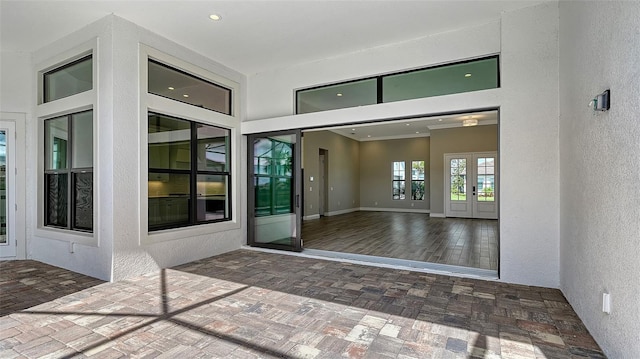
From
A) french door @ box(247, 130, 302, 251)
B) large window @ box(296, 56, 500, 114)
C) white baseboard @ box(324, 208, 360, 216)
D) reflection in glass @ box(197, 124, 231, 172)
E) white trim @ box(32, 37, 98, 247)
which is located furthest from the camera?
white baseboard @ box(324, 208, 360, 216)

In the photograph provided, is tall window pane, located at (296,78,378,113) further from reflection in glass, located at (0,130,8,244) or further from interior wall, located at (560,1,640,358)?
reflection in glass, located at (0,130,8,244)

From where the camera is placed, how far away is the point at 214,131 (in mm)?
5488

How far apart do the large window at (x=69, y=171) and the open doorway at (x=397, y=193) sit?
3546 millimetres

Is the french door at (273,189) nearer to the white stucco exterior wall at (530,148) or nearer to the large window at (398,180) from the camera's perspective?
the white stucco exterior wall at (530,148)

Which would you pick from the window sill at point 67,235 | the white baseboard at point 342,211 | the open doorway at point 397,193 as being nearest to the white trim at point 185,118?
the window sill at point 67,235

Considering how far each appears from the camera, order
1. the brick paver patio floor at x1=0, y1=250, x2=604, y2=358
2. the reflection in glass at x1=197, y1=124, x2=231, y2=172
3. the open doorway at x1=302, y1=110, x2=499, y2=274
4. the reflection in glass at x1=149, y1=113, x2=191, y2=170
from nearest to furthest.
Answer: the brick paver patio floor at x1=0, y1=250, x2=604, y2=358
the reflection in glass at x1=149, y1=113, x2=191, y2=170
the reflection in glass at x1=197, y1=124, x2=231, y2=172
the open doorway at x1=302, y1=110, x2=499, y2=274

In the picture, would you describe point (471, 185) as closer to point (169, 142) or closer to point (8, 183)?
point (169, 142)

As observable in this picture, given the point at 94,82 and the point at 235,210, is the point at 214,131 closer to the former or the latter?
the point at 235,210

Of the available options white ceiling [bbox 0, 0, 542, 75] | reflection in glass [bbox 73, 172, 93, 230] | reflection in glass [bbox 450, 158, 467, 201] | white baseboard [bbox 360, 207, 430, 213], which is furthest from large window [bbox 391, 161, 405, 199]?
reflection in glass [bbox 73, 172, 93, 230]

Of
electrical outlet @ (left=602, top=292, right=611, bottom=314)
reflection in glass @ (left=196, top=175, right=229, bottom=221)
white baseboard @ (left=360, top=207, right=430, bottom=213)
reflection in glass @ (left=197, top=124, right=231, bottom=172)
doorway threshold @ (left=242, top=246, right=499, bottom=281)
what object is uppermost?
reflection in glass @ (left=197, top=124, right=231, bottom=172)

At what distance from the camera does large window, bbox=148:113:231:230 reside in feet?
15.0

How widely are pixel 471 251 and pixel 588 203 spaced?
10.4 ft

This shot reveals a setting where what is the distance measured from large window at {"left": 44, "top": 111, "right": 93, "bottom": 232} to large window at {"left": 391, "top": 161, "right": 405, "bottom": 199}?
1114cm

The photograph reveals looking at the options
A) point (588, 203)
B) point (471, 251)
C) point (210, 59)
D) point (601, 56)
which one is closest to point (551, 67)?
point (601, 56)
